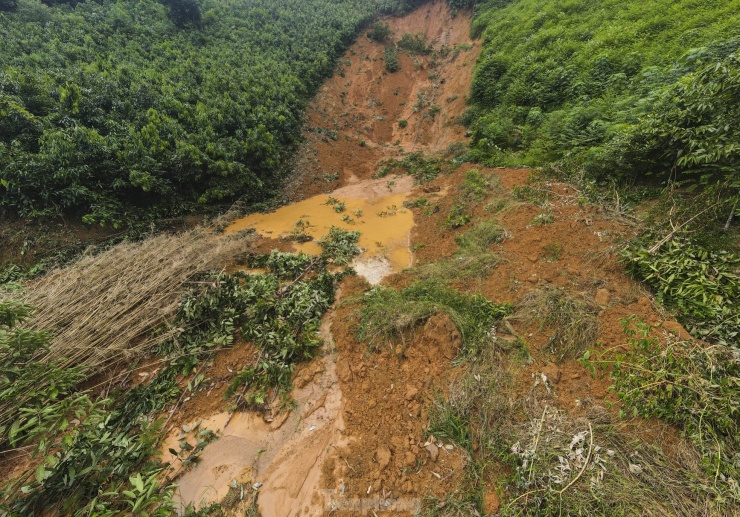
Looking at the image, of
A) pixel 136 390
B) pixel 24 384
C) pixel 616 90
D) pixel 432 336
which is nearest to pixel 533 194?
pixel 616 90

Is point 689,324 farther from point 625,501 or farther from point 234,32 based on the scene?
point 234,32

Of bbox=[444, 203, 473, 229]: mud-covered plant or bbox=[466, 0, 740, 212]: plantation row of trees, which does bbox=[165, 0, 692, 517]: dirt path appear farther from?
bbox=[466, 0, 740, 212]: plantation row of trees

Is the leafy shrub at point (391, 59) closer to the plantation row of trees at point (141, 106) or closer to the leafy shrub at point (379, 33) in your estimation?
the leafy shrub at point (379, 33)

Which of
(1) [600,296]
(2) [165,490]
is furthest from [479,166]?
(2) [165,490]

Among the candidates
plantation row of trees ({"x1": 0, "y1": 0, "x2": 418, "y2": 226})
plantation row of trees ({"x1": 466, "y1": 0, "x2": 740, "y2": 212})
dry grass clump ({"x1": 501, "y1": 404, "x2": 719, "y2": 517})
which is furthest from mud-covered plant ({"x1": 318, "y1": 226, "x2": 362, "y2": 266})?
plantation row of trees ({"x1": 466, "y1": 0, "x2": 740, "y2": 212})

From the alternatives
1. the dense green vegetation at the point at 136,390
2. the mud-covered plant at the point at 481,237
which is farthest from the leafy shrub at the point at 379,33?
the dense green vegetation at the point at 136,390

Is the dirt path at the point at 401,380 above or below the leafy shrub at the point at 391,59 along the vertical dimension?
below

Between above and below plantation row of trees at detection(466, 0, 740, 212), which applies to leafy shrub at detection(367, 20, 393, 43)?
above
